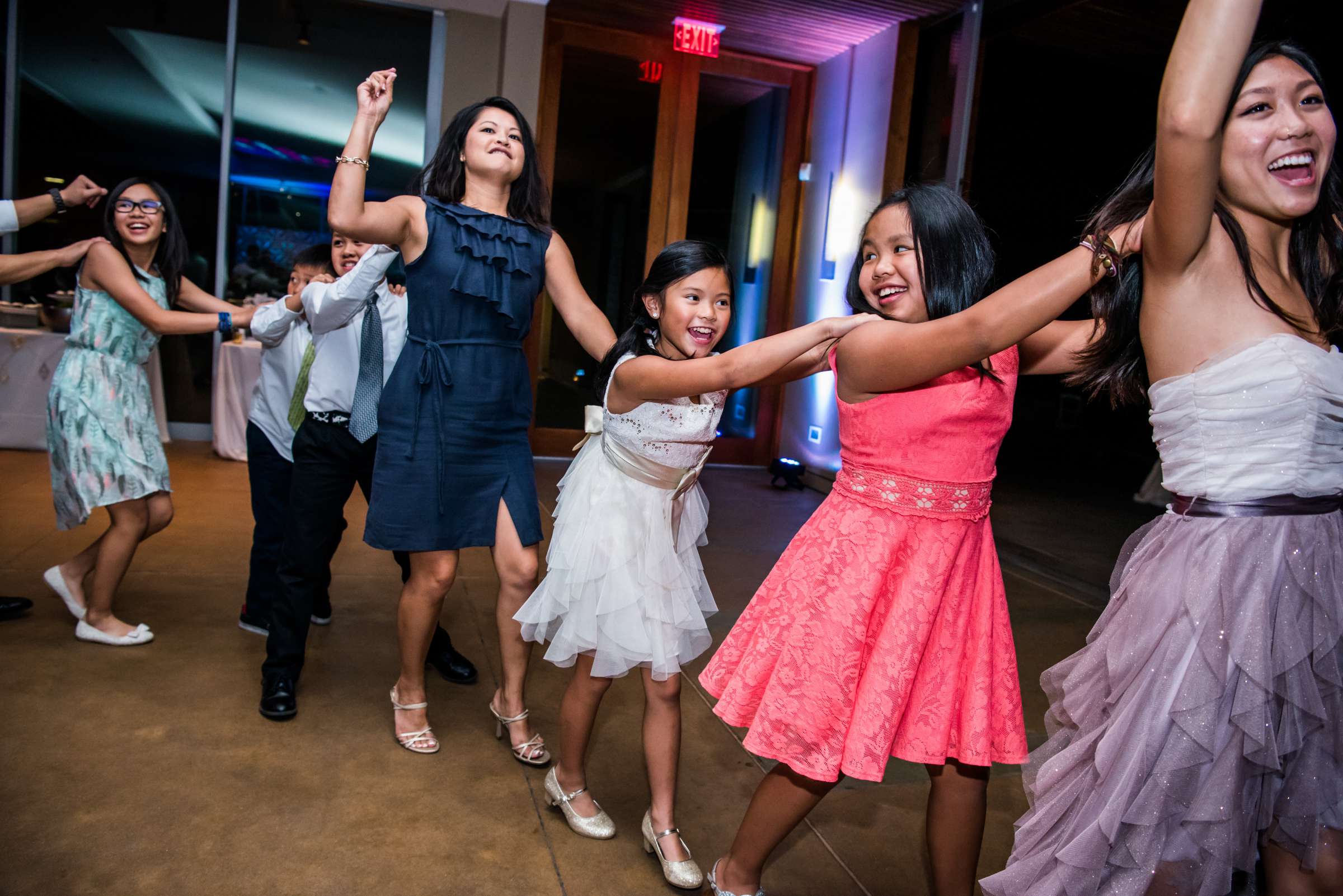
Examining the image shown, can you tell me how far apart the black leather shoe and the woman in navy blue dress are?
35cm

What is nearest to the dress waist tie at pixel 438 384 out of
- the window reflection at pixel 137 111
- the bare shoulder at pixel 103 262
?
the bare shoulder at pixel 103 262

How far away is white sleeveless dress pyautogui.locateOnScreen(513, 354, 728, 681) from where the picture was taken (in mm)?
2031

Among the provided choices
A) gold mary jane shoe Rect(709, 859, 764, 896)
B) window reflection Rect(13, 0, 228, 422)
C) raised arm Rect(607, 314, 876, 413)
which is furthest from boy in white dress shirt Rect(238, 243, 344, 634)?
window reflection Rect(13, 0, 228, 422)

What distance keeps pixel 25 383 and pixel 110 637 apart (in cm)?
416

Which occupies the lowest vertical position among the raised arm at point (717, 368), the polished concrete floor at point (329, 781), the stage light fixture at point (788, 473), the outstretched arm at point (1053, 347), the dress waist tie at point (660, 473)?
the polished concrete floor at point (329, 781)

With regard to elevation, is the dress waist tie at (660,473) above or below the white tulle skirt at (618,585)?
above

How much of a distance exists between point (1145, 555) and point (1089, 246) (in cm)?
44

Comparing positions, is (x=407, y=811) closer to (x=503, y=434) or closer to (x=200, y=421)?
(x=503, y=434)

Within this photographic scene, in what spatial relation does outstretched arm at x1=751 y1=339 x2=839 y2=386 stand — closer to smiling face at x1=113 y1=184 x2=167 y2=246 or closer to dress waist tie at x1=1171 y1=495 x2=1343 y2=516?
dress waist tie at x1=1171 y1=495 x2=1343 y2=516

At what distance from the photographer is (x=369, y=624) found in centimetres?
348

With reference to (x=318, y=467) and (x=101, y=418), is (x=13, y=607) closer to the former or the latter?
(x=101, y=418)

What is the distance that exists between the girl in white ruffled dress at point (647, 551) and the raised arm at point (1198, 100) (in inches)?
38.6

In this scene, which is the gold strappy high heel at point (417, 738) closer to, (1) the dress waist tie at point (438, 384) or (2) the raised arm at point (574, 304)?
(1) the dress waist tie at point (438, 384)

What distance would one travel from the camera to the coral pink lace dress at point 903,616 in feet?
5.31
